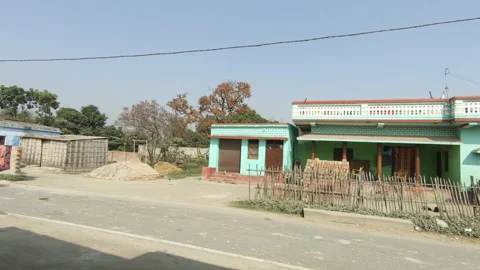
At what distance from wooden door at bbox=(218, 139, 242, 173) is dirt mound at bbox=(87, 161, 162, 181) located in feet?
14.2

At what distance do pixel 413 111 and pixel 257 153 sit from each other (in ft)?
28.9

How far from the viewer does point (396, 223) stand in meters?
8.77

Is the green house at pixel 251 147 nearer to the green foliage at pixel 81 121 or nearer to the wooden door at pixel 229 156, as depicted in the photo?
the wooden door at pixel 229 156

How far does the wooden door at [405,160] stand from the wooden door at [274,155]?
6408mm

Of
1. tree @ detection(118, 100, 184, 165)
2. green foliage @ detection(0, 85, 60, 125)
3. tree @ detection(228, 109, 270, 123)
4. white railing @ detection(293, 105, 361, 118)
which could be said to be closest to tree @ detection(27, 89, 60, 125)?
green foliage @ detection(0, 85, 60, 125)

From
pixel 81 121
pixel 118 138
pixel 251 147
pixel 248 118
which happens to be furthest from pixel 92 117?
pixel 251 147

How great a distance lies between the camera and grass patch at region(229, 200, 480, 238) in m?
8.36

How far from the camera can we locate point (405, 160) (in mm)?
18141

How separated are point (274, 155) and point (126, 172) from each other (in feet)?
29.8

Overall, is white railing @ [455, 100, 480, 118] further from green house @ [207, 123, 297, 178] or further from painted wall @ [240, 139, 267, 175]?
painted wall @ [240, 139, 267, 175]

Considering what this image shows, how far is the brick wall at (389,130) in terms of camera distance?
16.1m

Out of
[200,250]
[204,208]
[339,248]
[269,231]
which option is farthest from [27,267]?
[204,208]

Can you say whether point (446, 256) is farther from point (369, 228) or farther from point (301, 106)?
point (301, 106)

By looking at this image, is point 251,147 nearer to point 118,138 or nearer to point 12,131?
point 12,131
